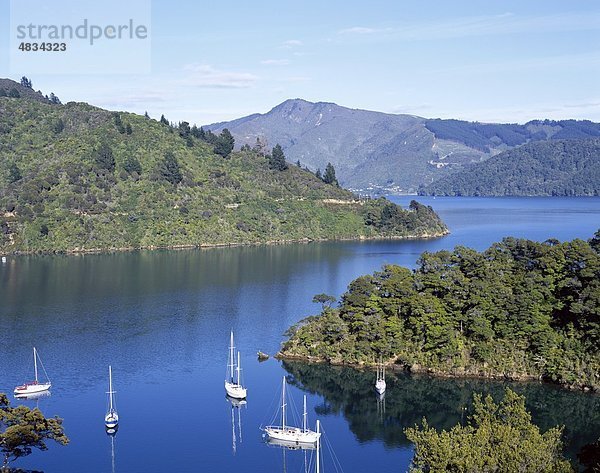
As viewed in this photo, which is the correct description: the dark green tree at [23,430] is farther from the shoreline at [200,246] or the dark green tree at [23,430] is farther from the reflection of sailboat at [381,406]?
the shoreline at [200,246]

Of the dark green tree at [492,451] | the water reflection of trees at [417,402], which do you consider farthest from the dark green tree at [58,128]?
the dark green tree at [492,451]

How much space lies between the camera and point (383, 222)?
155 m

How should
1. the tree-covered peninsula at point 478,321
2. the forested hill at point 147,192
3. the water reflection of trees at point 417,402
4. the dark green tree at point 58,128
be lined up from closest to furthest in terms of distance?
the water reflection of trees at point 417,402 → the tree-covered peninsula at point 478,321 → the forested hill at point 147,192 → the dark green tree at point 58,128

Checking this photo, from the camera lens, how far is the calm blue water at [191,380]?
1705 inches

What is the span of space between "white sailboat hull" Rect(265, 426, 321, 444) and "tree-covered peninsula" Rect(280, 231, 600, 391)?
14.1m

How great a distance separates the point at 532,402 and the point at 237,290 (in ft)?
150

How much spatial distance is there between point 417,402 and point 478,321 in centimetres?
906

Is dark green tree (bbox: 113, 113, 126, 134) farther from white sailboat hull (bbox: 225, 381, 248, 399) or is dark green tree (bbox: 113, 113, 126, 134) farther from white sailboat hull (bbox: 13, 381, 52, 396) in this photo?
white sailboat hull (bbox: 225, 381, 248, 399)

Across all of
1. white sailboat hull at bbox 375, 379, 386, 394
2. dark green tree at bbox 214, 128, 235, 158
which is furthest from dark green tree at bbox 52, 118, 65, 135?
white sailboat hull at bbox 375, 379, 386, 394

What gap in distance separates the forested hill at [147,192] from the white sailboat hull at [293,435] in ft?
294

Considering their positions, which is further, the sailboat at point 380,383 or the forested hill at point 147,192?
the forested hill at point 147,192

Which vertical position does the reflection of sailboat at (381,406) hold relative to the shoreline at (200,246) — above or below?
below

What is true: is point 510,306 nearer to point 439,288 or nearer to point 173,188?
point 439,288

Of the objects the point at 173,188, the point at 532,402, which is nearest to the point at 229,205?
the point at 173,188
